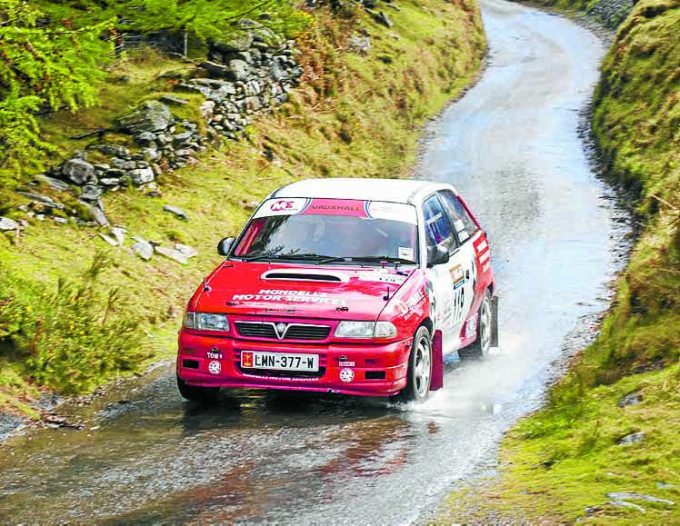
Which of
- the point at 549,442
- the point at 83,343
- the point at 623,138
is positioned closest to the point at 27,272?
the point at 83,343

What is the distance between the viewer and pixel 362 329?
9.27 m

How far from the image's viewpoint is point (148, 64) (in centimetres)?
2127

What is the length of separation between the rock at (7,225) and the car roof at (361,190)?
375cm

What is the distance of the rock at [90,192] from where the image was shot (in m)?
15.2

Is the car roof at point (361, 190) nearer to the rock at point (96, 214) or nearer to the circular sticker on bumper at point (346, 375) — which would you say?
the circular sticker on bumper at point (346, 375)

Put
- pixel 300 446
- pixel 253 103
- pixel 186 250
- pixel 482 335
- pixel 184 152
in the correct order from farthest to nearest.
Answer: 1. pixel 253 103
2. pixel 184 152
3. pixel 186 250
4. pixel 482 335
5. pixel 300 446

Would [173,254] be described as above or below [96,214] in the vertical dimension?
below

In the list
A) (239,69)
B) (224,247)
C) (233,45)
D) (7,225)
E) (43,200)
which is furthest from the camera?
(233,45)

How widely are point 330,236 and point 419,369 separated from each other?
1.58 metres

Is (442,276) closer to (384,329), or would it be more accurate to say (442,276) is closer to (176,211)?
(384,329)

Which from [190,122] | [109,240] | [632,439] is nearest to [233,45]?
[190,122]

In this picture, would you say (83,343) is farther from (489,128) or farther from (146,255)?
(489,128)

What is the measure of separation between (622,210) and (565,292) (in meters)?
6.51

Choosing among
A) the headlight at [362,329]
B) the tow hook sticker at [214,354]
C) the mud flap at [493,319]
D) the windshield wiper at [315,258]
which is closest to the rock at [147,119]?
the mud flap at [493,319]
